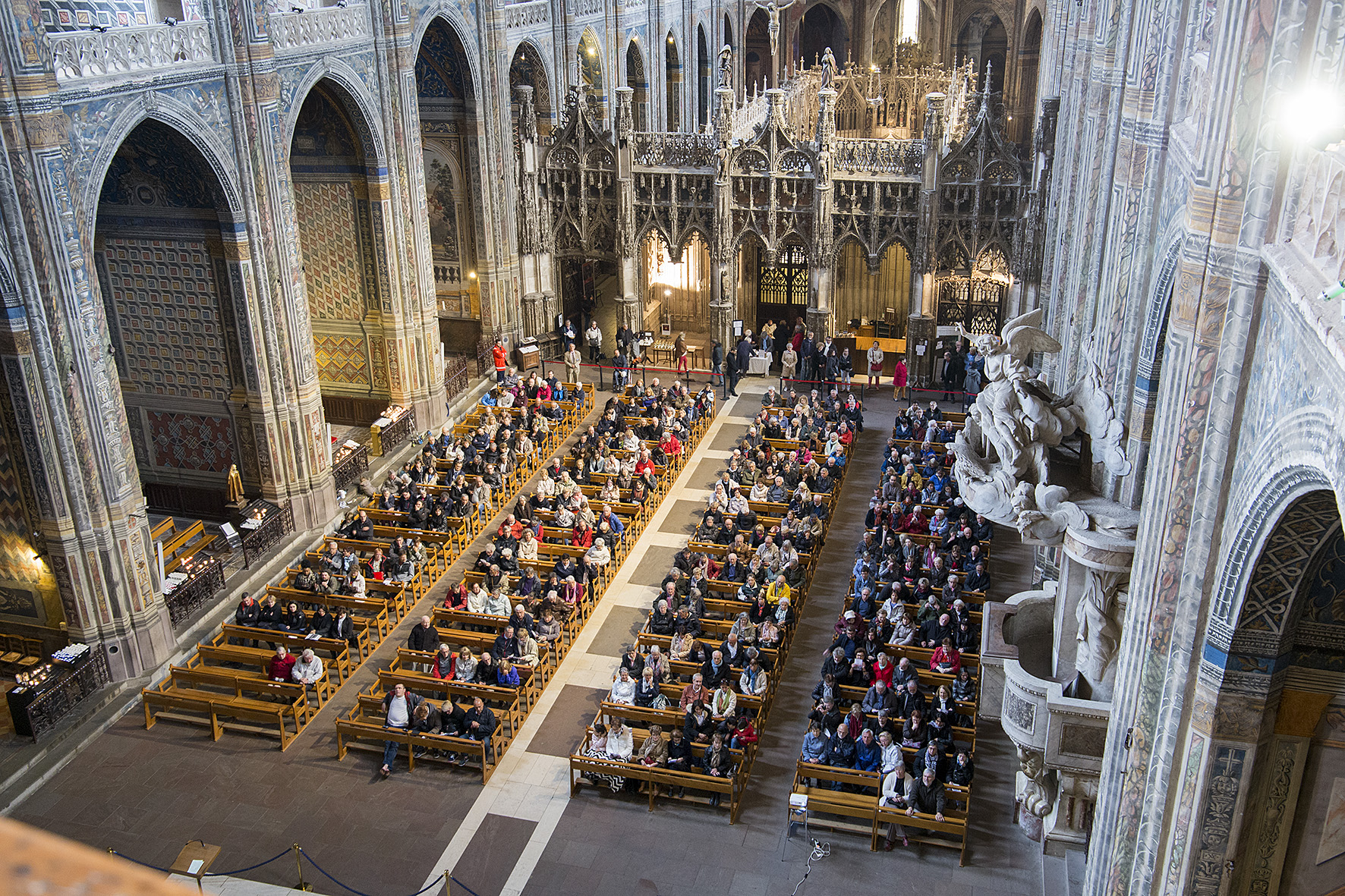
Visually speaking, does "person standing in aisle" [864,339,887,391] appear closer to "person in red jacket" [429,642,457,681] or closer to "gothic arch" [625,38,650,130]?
"gothic arch" [625,38,650,130]

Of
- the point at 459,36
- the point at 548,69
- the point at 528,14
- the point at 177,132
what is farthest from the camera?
the point at 548,69

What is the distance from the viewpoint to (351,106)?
25156 millimetres

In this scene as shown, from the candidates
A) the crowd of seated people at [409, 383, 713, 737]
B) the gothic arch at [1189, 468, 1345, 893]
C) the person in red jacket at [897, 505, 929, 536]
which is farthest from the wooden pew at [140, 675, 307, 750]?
the gothic arch at [1189, 468, 1345, 893]

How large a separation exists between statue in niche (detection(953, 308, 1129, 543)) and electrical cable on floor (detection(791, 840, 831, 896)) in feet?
17.7

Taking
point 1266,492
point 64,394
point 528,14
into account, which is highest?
point 528,14

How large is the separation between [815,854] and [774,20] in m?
40.6

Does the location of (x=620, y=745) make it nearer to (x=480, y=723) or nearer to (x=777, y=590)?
(x=480, y=723)

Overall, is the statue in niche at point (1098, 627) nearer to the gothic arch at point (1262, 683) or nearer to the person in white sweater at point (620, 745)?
the gothic arch at point (1262, 683)

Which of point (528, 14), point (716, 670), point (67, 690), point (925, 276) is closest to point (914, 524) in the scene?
point (716, 670)

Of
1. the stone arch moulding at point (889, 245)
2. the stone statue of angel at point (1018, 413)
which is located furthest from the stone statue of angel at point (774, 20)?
the stone statue of angel at point (1018, 413)

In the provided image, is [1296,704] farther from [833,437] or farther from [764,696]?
[833,437]

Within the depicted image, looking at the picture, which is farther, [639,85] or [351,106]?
[639,85]

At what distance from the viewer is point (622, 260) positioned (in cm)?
3262

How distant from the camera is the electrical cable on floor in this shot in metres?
14.8
